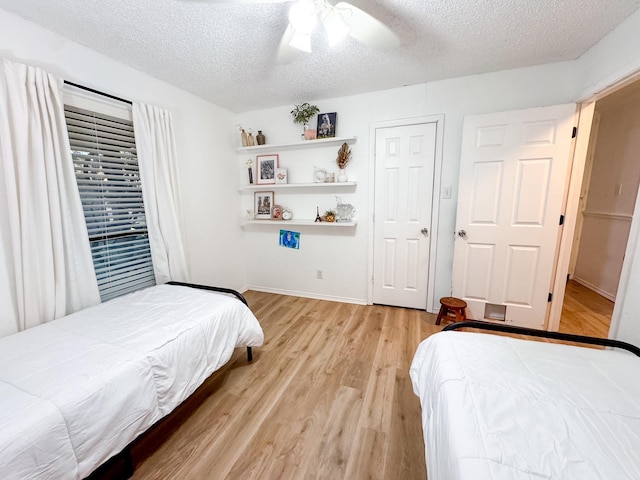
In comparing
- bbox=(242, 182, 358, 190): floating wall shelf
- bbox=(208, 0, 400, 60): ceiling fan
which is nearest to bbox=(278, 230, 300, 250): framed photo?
bbox=(242, 182, 358, 190): floating wall shelf

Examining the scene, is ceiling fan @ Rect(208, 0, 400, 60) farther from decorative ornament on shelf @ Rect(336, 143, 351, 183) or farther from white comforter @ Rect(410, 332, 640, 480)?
white comforter @ Rect(410, 332, 640, 480)

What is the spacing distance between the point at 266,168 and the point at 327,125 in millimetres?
956

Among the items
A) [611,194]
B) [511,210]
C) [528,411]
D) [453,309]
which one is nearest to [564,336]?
[528,411]

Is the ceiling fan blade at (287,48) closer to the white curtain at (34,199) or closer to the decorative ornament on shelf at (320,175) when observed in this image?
the decorative ornament on shelf at (320,175)

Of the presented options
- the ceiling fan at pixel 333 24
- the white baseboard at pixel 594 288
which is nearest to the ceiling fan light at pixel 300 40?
the ceiling fan at pixel 333 24

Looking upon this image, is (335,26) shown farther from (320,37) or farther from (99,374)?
(99,374)

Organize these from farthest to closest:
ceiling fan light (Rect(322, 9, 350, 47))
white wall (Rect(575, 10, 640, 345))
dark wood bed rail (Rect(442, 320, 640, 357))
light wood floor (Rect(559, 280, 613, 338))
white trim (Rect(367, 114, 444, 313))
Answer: white trim (Rect(367, 114, 444, 313))
light wood floor (Rect(559, 280, 613, 338))
white wall (Rect(575, 10, 640, 345))
ceiling fan light (Rect(322, 9, 350, 47))
dark wood bed rail (Rect(442, 320, 640, 357))

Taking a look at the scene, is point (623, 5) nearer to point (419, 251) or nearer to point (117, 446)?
point (419, 251)

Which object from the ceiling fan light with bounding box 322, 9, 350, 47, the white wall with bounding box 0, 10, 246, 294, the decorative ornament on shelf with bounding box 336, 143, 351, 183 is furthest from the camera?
the decorative ornament on shelf with bounding box 336, 143, 351, 183

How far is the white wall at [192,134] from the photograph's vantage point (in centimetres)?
164

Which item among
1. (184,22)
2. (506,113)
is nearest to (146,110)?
(184,22)

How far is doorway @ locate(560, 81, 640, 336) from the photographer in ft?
9.45

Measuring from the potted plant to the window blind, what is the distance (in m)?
1.62

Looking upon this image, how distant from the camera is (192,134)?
9.07 ft
